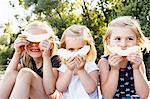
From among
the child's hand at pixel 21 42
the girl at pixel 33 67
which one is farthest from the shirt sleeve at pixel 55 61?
the child's hand at pixel 21 42

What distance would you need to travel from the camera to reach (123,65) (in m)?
1.96

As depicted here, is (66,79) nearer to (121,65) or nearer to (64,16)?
(121,65)

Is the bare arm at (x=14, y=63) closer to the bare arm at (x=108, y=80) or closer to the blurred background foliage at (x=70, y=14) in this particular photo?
the bare arm at (x=108, y=80)

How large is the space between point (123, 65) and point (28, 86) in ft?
1.89

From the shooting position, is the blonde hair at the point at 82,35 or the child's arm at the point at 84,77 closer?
the child's arm at the point at 84,77

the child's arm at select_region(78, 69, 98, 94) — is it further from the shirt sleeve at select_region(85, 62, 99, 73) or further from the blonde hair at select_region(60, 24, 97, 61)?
the blonde hair at select_region(60, 24, 97, 61)

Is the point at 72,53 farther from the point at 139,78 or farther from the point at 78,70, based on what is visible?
the point at 139,78

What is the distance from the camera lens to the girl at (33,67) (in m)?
1.93

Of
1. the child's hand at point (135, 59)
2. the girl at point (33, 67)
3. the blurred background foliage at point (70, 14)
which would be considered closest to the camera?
the child's hand at point (135, 59)

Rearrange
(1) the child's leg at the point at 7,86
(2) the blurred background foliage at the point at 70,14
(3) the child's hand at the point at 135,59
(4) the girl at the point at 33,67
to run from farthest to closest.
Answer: (2) the blurred background foliage at the point at 70,14 → (1) the child's leg at the point at 7,86 → (4) the girl at the point at 33,67 → (3) the child's hand at the point at 135,59

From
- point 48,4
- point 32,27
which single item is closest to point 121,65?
point 32,27

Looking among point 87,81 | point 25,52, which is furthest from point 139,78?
point 25,52

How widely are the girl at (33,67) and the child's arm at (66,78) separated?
54mm

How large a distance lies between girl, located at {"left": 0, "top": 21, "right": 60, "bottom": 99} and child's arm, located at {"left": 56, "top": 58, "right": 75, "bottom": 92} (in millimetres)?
54
